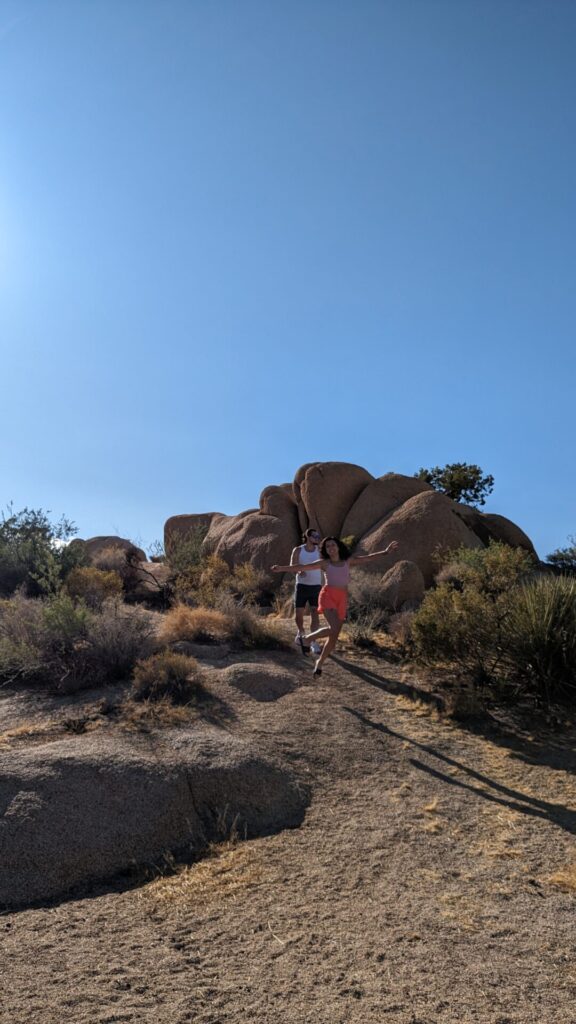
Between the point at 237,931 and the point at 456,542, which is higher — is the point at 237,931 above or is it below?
below

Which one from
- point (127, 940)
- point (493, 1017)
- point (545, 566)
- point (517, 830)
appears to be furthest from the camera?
point (545, 566)

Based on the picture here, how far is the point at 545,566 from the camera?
22.2 metres

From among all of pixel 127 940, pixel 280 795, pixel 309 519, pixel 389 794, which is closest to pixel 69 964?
pixel 127 940

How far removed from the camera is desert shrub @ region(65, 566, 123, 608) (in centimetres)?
1514

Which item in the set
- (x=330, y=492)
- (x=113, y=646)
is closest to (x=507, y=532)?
(x=330, y=492)

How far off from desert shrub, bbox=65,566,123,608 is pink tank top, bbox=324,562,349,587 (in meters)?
6.18

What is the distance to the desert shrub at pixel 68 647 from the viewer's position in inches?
414

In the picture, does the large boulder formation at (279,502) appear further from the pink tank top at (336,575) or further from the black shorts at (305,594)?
the pink tank top at (336,575)

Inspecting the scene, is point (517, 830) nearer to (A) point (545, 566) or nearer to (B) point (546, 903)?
(B) point (546, 903)

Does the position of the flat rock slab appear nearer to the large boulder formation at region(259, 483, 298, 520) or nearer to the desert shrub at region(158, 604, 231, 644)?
the desert shrub at region(158, 604, 231, 644)

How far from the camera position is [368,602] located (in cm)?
1522

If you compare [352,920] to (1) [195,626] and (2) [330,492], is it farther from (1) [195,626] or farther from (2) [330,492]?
(2) [330,492]

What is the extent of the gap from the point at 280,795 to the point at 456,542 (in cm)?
1260

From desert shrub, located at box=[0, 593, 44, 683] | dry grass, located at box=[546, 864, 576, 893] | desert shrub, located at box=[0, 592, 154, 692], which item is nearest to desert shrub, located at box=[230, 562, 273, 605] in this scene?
desert shrub, located at box=[0, 592, 154, 692]
